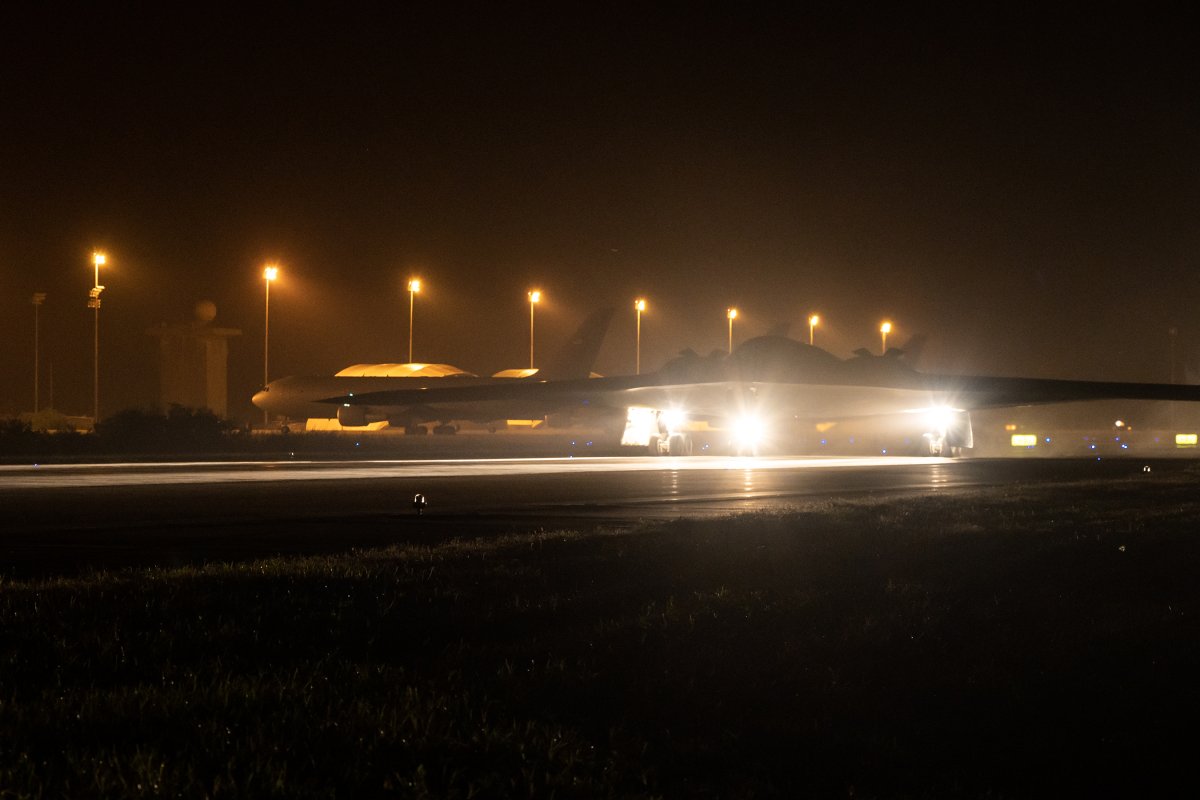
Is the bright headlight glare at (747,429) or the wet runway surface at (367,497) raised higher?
the bright headlight glare at (747,429)

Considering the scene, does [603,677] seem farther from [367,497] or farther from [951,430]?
[951,430]

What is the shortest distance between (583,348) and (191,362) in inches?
1354

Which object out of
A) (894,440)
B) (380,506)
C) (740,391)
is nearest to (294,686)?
(380,506)

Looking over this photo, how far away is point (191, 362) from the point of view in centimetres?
8688

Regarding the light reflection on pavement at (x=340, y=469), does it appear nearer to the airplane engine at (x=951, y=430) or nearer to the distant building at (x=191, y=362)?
the airplane engine at (x=951, y=430)

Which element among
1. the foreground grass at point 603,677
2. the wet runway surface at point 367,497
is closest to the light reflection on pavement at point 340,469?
the wet runway surface at point 367,497

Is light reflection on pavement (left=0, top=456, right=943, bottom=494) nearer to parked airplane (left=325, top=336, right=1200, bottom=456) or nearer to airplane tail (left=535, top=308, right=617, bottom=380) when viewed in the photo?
parked airplane (left=325, top=336, right=1200, bottom=456)

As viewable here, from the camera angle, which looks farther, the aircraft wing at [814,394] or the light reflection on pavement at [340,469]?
the aircraft wing at [814,394]

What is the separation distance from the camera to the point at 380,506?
1961 cm

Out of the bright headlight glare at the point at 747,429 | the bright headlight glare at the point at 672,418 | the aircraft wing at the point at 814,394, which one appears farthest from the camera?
the bright headlight glare at the point at 672,418

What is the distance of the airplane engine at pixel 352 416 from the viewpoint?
2203 inches

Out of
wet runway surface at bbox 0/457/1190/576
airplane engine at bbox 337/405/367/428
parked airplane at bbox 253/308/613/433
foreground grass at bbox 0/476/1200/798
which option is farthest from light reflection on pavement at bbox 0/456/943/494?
parked airplane at bbox 253/308/613/433

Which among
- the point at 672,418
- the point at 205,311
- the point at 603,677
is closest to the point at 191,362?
the point at 205,311

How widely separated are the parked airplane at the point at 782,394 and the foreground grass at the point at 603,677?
29242 millimetres
